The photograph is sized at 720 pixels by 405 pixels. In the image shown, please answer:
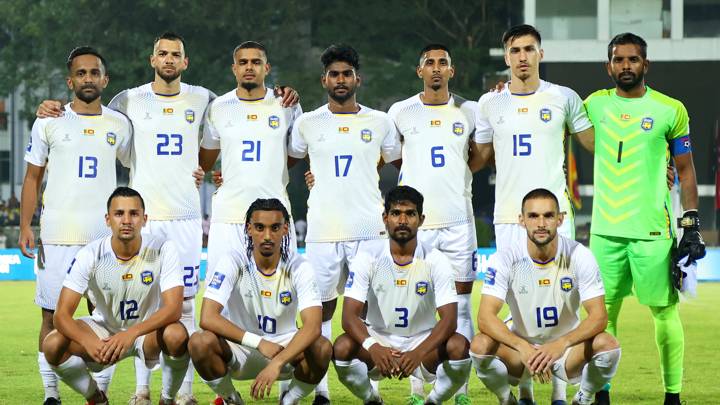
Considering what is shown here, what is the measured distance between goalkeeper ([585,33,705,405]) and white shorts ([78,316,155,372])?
2.72 meters

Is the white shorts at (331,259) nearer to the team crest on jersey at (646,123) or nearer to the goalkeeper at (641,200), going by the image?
the goalkeeper at (641,200)

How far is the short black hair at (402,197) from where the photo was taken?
22.8 feet

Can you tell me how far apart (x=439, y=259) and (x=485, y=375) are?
2.42ft

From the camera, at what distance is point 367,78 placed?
35188 mm

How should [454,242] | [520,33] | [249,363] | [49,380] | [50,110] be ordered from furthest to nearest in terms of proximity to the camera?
[454,242] < [50,110] < [520,33] < [49,380] < [249,363]

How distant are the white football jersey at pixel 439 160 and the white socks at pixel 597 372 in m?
1.67

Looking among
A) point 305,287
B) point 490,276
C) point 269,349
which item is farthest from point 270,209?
point 490,276

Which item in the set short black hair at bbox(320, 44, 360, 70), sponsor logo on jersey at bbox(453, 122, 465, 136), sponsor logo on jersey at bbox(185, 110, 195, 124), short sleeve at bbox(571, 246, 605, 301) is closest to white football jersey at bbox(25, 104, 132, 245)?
sponsor logo on jersey at bbox(185, 110, 195, 124)

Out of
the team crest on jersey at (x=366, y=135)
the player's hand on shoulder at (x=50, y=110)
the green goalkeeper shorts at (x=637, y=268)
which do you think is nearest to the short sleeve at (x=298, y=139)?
the team crest on jersey at (x=366, y=135)

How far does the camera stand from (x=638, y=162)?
761 centimetres

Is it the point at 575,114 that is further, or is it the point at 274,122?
the point at 274,122

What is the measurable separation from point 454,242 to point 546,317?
1.31 meters

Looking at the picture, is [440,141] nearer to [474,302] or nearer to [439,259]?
[439,259]

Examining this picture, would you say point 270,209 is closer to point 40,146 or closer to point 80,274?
point 80,274
